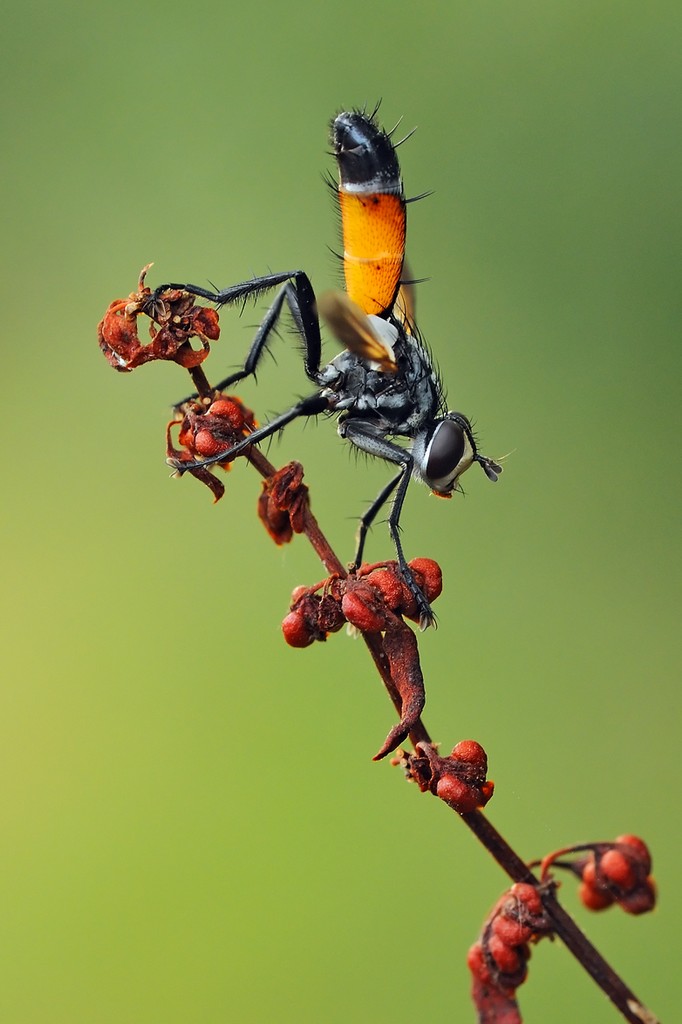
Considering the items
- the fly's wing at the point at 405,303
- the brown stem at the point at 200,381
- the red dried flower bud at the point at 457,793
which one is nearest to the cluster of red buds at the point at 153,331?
the brown stem at the point at 200,381

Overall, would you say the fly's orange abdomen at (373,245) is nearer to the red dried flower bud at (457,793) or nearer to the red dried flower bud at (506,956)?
the red dried flower bud at (457,793)

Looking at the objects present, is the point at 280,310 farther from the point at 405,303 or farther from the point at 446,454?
the point at 446,454

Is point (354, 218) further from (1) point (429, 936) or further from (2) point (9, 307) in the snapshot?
(2) point (9, 307)

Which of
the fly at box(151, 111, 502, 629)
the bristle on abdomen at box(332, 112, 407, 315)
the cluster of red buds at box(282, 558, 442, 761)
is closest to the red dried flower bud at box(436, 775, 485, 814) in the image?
the cluster of red buds at box(282, 558, 442, 761)

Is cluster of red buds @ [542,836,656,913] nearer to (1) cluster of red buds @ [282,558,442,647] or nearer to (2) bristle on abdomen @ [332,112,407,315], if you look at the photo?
(1) cluster of red buds @ [282,558,442,647]

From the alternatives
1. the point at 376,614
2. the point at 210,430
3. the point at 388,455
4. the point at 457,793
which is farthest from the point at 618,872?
the point at 388,455
